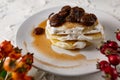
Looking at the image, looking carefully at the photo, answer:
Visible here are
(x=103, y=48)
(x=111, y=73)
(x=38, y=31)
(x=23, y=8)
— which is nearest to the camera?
(x=111, y=73)

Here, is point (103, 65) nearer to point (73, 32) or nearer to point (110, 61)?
point (110, 61)

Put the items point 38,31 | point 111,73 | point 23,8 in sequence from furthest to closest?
1. point 23,8
2. point 38,31
3. point 111,73

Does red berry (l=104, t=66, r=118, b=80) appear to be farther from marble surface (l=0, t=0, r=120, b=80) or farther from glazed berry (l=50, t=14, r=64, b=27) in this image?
marble surface (l=0, t=0, r=120, b=80)

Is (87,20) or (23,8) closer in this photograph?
(87,20)

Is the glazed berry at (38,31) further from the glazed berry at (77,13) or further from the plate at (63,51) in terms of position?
the glazed berry at (77,13)

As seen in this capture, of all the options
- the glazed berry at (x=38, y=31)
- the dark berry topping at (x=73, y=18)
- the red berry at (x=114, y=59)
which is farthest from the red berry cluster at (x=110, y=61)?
the glazed berry at (x=38, y=31)

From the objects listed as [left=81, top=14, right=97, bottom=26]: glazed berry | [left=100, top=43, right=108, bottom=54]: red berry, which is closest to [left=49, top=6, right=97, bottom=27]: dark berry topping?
[left=81, top=14, right=97, bottom=26]: glazed berry

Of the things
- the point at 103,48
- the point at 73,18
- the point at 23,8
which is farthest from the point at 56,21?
the point at 23,8
